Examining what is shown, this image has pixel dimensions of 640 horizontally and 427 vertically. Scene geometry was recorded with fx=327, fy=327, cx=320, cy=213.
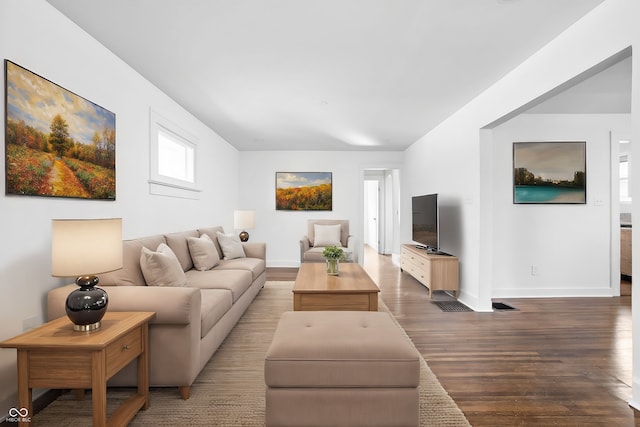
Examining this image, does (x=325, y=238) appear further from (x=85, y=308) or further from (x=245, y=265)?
(x=85, y=308)

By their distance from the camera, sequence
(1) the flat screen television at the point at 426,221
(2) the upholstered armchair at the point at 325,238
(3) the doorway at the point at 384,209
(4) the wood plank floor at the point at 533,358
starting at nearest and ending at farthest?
(4) the wood plank floor at the point at 533,358
(1) the flat screen television at the point at 426,221
(2) the upholstered armchair at the point at 325,238
(3) the doorway at the point at 384,209

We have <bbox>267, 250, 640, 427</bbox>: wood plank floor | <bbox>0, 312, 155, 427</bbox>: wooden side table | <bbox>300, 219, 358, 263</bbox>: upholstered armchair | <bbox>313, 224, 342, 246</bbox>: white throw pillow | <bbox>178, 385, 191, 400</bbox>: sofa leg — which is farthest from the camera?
<bbox>313, 224, 342, 246</bbox>: white throw pillow

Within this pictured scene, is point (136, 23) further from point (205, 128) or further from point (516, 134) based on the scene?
point (516, 134)

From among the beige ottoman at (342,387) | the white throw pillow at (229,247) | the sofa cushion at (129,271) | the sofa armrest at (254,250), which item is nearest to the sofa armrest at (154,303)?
the sofa cushion at (129,271)

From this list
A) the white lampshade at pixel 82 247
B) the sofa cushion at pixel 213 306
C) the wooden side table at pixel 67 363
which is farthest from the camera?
the sofa cushion at pixel 213 306

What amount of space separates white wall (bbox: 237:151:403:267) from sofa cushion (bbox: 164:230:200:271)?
127 inches

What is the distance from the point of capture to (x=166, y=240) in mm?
3346

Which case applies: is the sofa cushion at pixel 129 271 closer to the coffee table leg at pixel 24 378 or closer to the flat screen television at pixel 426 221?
the coffee table leg at pixel 24 378

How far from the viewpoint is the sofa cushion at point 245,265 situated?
12.6 ft

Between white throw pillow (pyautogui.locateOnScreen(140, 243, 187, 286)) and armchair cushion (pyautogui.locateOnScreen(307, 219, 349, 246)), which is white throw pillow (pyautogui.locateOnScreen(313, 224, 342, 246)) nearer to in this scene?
armchair cushion (pyautogui.locateOnScreen(307, 219, 349, 246))

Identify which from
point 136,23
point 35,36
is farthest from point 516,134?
point 35,36

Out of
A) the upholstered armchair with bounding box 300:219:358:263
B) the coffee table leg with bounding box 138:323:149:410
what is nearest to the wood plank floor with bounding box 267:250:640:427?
the upholstered armchair with bounding box 300:219:358:263

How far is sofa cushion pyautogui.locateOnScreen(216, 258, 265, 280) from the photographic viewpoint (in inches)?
152

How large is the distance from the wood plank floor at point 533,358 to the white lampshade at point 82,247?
2.17 metres
